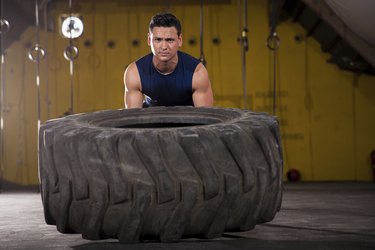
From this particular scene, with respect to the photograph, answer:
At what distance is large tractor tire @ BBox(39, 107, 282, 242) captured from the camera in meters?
1.70

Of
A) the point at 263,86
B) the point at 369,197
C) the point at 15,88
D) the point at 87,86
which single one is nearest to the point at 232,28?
the point at 263,86

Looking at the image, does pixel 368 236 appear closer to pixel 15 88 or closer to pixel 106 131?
pixel 106 131

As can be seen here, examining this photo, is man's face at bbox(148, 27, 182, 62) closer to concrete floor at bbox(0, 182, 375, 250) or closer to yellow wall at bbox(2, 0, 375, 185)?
concrete floor at bbox(0, 182, 375, 250)

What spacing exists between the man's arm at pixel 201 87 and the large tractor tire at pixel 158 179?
0.78m

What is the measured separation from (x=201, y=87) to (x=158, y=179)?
102 centimetres

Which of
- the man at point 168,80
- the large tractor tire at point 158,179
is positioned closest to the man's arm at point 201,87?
the man at point 168,80

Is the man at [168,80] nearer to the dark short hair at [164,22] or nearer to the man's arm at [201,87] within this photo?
the man's arm at [201,87]

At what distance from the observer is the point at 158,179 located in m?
1.69

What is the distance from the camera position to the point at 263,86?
6281 millimetres

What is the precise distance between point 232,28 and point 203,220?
4712 mm

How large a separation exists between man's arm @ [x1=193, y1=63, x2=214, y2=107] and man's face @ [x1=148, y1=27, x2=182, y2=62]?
0.49ft

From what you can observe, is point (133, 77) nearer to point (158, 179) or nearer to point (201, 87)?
point (201, 87)

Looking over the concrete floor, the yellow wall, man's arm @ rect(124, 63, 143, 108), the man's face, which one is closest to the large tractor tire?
the concrete floor

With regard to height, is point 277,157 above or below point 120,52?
below
